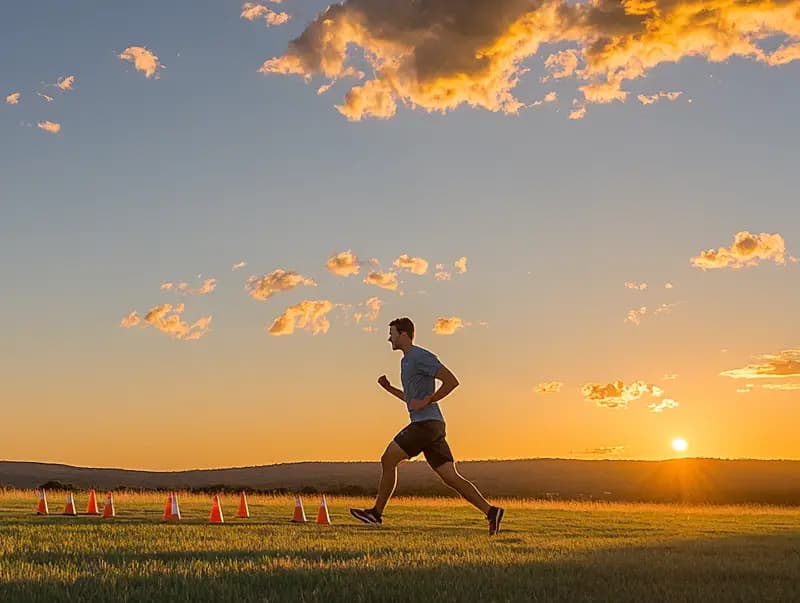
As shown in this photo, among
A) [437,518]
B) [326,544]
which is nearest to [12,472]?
[437,518]

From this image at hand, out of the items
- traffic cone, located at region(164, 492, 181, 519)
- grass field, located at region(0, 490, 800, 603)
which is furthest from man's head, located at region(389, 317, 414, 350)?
traffic cone, located at region(164, 492, 181, 519)

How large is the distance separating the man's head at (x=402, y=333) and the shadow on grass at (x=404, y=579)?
148 inches

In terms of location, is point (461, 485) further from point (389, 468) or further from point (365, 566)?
point (365, 566)

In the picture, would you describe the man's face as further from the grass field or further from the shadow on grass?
the shadow on grass

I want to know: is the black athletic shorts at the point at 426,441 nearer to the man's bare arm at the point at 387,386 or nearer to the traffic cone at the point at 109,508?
the man's bare arm at the point at 387,386

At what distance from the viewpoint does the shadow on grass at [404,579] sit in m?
6.61

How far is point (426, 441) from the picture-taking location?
42.5ft

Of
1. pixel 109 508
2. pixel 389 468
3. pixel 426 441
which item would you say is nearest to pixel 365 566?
pixel 426 441

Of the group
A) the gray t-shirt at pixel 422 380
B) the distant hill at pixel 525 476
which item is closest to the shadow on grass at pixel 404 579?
the gray t-shirt at pixel 422 380

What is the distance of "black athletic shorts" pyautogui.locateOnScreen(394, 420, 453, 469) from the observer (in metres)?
12.9

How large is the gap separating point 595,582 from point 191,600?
3055 millimetres

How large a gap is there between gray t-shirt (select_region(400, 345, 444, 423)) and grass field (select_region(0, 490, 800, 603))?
1.47 meters

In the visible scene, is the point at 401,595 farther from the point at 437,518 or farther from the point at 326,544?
the point at 437,518

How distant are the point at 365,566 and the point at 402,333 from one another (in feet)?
18.4
